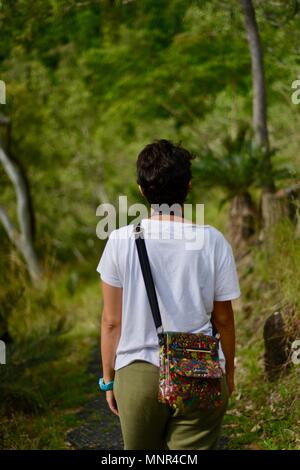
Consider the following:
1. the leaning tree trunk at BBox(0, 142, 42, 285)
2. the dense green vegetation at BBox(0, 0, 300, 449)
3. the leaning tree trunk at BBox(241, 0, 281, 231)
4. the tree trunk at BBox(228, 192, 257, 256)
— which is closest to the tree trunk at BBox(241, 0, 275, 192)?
the leaning tree trunk at BBox(241, 0, 281, 231)

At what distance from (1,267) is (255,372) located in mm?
2597

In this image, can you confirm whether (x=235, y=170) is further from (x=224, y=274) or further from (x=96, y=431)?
(x=224, y=274)

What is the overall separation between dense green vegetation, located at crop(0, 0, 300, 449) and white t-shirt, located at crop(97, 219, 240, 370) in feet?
6.98

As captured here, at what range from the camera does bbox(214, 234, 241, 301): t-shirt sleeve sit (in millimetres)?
2270

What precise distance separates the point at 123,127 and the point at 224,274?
1402cm

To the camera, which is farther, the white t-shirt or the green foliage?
the green foliage

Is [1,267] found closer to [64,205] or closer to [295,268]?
[295,268]

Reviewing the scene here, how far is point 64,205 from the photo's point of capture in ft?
79.4

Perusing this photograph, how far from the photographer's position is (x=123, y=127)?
52.5 feet

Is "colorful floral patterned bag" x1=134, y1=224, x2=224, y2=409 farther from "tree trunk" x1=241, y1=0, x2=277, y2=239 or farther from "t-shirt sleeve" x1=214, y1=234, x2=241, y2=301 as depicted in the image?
"tree trunk" x1=241, y1=0, x2=277, y2=239

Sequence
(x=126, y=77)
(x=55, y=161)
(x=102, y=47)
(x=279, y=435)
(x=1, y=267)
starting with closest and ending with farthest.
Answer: (x=279, y=435) → (x=1, y=267) → (x=126, y=77) → (x=102, y=47) → (x=55, y=161)

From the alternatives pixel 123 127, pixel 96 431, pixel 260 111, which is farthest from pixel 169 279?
pixel 123 127

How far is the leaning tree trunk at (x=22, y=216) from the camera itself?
1594 cm
